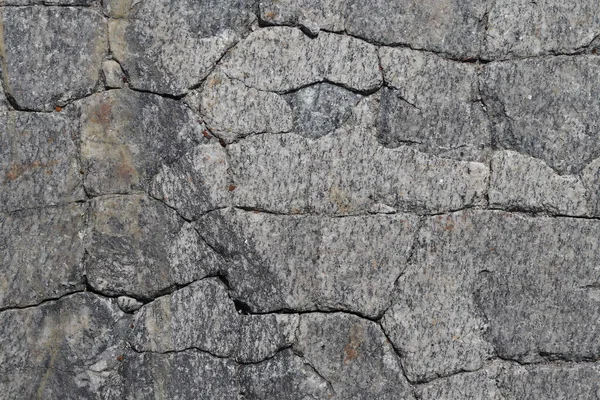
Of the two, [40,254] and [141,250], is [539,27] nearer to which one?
[141,250]

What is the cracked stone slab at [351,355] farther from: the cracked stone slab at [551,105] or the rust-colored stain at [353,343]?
the cracked stone slab at [551,105]

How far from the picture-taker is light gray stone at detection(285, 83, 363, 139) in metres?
1.89

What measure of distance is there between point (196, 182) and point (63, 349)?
19.0 inches

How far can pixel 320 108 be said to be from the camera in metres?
1.89

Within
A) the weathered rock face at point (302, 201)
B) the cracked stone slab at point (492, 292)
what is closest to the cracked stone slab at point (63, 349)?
the weathered rock face at point (302, 201)

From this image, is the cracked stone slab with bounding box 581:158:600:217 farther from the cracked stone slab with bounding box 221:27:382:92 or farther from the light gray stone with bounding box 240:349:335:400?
the light gray stone with bounding box 240:349:335:400

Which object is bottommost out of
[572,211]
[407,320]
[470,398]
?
[470,398]

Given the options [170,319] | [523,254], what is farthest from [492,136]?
[170,319]

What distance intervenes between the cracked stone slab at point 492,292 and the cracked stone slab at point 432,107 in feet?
0.54

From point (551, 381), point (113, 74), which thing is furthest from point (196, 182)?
point (551, 381)

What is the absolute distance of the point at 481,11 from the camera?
188 centimetres

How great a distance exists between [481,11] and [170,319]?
0.98 m

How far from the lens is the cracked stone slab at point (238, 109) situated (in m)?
1.88

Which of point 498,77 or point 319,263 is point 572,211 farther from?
point 319,263
